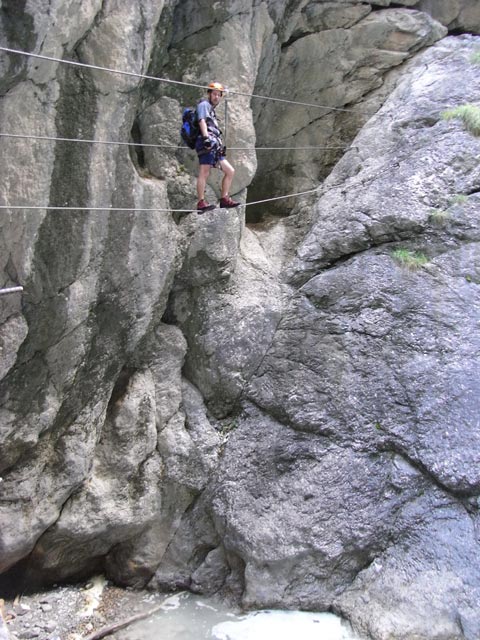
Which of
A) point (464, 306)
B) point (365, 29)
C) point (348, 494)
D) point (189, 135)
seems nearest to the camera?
point (189, 135)

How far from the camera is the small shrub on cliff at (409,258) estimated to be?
7.86 meters

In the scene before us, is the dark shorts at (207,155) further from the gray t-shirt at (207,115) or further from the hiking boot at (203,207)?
the hiking boot at (203,207)

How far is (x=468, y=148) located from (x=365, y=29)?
2989mm

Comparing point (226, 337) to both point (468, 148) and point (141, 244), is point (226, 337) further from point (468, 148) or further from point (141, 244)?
point (468, 148)

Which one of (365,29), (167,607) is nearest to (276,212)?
(365,29)

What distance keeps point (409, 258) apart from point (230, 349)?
8.94 feet

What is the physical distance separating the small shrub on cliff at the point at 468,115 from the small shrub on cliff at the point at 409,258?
2029 mm

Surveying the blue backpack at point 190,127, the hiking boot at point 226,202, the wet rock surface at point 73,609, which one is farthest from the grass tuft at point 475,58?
the wet rock surface at point 73,609

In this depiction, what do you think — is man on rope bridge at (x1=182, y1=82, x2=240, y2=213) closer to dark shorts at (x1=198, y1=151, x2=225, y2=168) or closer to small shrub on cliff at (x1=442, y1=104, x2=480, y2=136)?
dark shorts at (x1=198, y1=151, x2=225, y2=168)

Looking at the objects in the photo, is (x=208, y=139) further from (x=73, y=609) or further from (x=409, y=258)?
(x=73, y=609)

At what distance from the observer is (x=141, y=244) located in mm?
6875

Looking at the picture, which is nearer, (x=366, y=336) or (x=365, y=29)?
(x=366, y=336)

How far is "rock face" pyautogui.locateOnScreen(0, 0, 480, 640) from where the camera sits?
607 centimetres

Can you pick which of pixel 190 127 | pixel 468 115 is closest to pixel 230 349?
pixel 190 127
